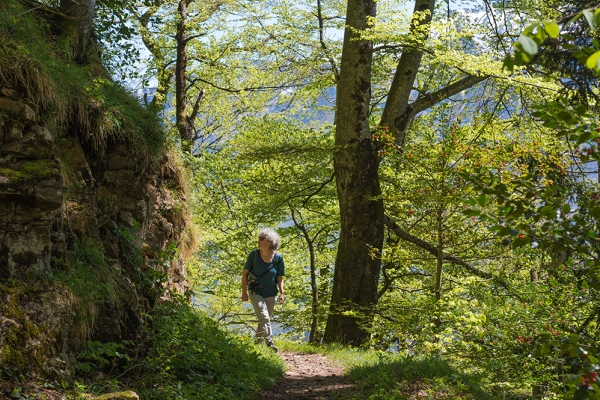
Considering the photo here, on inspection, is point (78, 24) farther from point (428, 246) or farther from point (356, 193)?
point (428, 246)

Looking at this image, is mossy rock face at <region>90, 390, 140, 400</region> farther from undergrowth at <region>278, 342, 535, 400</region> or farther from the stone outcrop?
undergrowth at <region>278, 342, 535, 400</region>

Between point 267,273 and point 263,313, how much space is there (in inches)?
24.4

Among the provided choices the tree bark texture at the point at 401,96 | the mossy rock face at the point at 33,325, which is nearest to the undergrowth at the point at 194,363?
the mossy rock face at the point at 33,325

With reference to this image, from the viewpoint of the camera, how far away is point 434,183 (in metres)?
8.64

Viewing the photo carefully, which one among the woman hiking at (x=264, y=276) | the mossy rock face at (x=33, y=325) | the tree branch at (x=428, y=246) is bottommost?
the mossy rock face at (x=33, y=325)

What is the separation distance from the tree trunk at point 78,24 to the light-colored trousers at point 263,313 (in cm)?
426

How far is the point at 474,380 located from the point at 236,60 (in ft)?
56.5

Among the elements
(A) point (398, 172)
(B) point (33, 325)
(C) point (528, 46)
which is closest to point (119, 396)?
(B) point (33, 325)

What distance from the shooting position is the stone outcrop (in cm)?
467

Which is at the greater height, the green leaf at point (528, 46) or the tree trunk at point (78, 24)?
the tree trunk at point (78, 24)

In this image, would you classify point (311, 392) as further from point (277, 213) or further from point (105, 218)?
point (277, 213)

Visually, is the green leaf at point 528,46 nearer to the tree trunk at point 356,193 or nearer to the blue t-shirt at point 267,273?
the blue t-shirt at point 267,273

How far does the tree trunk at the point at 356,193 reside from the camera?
435 inches

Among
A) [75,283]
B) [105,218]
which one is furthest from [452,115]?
[75,283]
